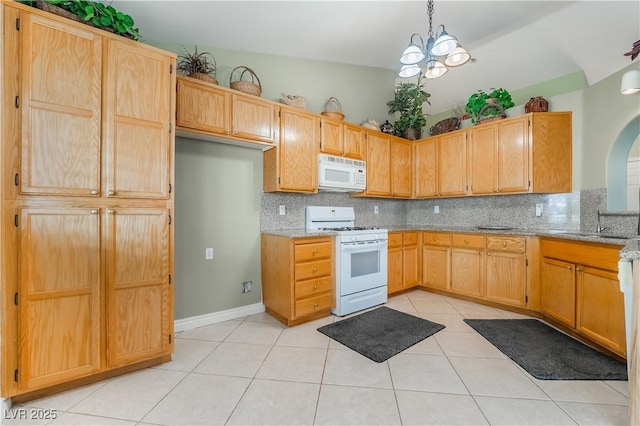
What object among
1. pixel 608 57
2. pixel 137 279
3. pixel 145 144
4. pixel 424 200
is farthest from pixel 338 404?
pixel 608 57

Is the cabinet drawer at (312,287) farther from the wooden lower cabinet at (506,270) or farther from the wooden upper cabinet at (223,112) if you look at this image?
the wooden lower cabinet at (506,270)

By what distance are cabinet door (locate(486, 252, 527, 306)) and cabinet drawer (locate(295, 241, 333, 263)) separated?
6.58ft

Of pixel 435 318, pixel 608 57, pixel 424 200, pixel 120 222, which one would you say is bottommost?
pixel 435 318

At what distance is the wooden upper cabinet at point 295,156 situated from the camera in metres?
2.93

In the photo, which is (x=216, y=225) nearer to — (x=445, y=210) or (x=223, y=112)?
(x=223, y=112)

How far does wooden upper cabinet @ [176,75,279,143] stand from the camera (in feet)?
7.77

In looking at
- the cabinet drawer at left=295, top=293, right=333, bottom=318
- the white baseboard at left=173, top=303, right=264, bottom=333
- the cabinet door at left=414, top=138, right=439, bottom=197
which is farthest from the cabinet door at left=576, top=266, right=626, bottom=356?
the white baseboard at left=173, top=303, right=264, bottom=333

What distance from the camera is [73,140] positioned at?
1659 millimetres

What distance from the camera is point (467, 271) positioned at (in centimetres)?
341

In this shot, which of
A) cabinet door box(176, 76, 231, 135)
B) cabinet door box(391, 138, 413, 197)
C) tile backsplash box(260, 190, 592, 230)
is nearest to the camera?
cabinet door box(176, 76, 231, 135)

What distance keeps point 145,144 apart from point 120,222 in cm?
58

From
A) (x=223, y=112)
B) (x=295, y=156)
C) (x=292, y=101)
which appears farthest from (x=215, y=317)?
(x=292, y=101)

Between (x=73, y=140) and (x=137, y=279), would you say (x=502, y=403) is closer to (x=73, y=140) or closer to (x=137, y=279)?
(x=137, y=279)

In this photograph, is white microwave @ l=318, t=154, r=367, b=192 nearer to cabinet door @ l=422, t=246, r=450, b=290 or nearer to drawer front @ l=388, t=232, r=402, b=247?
drawer front @ l=388, t=232, r=402, b=247
